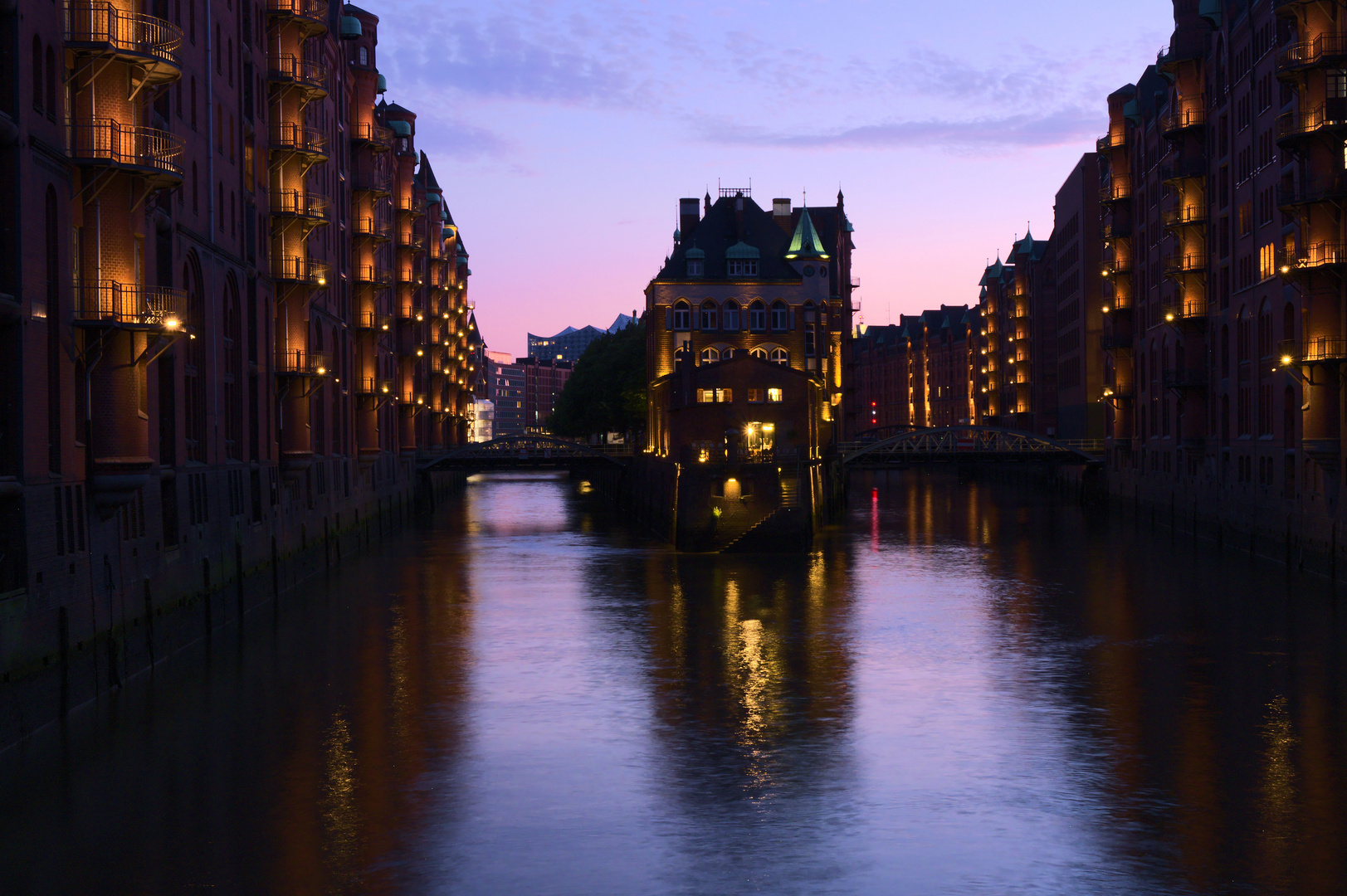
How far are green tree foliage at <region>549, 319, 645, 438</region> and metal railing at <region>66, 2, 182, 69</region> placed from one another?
107881 millimetres

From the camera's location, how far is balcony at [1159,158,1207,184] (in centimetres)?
8550

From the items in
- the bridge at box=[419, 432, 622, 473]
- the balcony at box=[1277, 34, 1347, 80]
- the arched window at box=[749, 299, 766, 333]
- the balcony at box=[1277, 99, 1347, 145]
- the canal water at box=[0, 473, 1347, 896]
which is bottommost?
the canal water at box=[0, 473, 1347, 896]

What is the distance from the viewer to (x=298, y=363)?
6606cm

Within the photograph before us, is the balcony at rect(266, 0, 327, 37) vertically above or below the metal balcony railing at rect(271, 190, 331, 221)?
above

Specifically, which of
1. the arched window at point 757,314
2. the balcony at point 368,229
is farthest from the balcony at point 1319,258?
the arched window at point 757,314

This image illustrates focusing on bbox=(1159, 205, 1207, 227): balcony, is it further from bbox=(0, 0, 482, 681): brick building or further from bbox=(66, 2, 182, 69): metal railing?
bbox=(66, 2, 182, 69): metal railing

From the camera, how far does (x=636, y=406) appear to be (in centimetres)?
14688

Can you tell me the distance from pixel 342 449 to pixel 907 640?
4776 cm

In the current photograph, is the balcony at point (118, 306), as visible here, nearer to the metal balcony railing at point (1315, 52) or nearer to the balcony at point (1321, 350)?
the balcony at point (1321, 350)

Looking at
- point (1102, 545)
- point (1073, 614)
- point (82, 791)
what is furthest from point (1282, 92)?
point (82, 791)

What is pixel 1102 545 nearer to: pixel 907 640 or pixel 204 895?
pixel 907 640

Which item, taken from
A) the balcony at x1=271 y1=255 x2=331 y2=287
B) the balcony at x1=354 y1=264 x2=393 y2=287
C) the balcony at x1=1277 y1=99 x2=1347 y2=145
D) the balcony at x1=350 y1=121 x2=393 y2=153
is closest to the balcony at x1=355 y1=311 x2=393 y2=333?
the balcony at x1=354 y1=264 x2=393 y2=287

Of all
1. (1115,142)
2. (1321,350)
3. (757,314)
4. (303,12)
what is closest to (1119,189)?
(1115,142)

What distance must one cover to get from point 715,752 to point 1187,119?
226 feet
